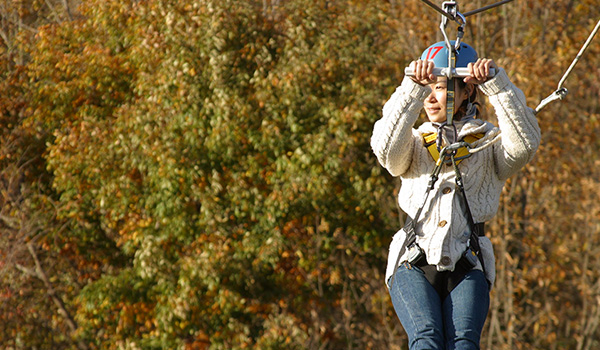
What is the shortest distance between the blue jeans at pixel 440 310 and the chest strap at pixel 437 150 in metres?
0.38

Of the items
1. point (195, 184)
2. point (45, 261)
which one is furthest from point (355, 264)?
point (45, 261)

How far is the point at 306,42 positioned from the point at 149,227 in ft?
9.31

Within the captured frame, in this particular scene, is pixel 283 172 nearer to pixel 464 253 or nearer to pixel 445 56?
pixel 445 56

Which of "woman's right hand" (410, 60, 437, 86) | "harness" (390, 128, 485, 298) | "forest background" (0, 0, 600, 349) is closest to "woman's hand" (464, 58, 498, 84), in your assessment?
"woman's right hand" (410, 60, 437, 86)

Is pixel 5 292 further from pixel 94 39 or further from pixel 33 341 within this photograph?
pixel 94 39

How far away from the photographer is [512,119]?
2951 millimetres

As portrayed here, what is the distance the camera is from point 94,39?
1121 centimetres

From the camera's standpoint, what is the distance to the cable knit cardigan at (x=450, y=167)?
296cm

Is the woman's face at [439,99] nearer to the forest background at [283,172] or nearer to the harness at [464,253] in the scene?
the harness at [464,253]

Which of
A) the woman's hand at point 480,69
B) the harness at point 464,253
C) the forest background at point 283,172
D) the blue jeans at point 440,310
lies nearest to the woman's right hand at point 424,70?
the woman's hand at point 480,69

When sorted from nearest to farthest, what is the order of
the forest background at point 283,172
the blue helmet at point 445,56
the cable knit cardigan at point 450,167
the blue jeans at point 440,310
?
the blue jeans at point 440,310, the cable knit cardigan at point 450,167, the blue helmet at point 445,56, the forest background at point 283,172

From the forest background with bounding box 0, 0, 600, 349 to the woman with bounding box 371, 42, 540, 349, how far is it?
243 inches

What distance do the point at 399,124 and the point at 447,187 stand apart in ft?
0.92

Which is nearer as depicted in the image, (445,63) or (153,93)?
(445,63)
